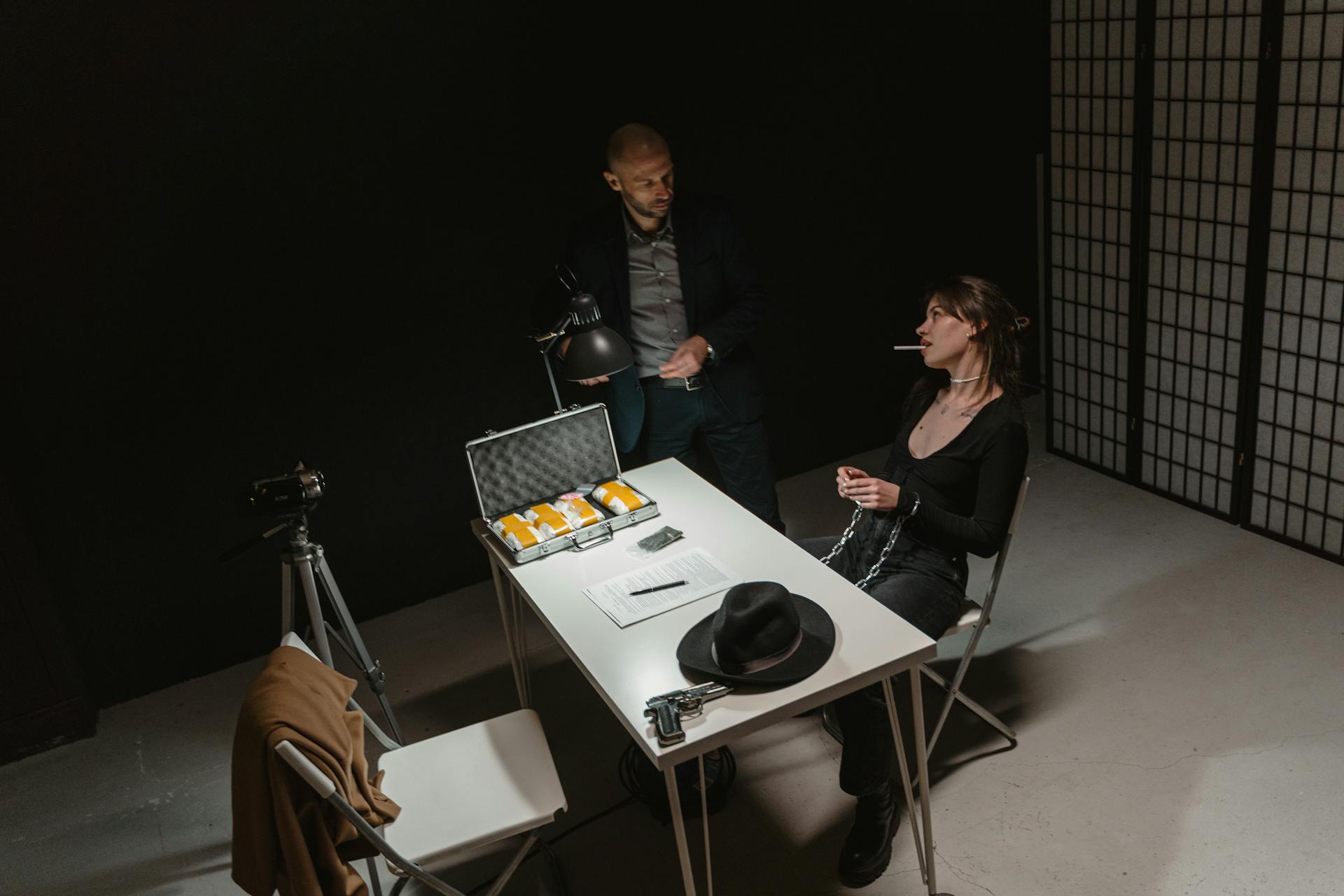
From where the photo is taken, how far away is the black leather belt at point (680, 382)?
3834 mm

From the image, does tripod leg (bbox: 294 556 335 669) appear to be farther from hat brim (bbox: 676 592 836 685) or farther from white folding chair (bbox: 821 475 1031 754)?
white folding chair (bbox: 821 475 1031 754)

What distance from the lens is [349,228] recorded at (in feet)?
13.3

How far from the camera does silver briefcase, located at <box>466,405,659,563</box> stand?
3.26 m

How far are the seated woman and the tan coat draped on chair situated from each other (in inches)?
47.7

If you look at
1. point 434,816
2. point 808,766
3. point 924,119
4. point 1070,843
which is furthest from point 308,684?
point 924,119

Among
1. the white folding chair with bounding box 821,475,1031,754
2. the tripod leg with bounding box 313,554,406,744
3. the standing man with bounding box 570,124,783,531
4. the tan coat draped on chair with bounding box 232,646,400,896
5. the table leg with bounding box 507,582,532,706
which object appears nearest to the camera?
the tan coat draped on chair with bounding box 232,646,400,896

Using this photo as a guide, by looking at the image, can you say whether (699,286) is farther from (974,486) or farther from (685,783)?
(685,783)

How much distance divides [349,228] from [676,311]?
4.12 ft

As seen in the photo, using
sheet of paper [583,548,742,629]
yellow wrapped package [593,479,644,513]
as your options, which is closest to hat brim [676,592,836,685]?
sheet of paper [583,548,742,629]

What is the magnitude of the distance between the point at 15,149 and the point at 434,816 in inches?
101

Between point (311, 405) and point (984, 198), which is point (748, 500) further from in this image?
point (984, 198)

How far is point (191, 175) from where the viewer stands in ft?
12.4

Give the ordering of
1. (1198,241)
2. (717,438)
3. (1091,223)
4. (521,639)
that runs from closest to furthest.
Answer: (521,639)
(717,438)
(1198,241)
(1091,223)

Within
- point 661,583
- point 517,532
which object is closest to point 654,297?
point 517,532
